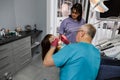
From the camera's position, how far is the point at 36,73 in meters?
3.12

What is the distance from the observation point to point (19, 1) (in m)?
3.49

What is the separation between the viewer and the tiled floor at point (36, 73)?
2920 millimetres

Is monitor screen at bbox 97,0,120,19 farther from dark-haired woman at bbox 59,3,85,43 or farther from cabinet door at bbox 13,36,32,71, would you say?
cabinet door at bbox 13,36,32,71

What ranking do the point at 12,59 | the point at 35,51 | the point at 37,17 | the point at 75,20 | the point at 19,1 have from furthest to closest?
the point at 35,51
the point at 37,17
the point at 19,1
the point at 12,59
the point at 75,20

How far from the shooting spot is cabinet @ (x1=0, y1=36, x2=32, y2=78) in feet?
8.73

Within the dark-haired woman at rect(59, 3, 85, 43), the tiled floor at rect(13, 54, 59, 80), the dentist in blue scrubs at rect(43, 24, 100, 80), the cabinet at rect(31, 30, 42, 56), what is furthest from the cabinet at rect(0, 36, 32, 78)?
the dentist in blue scrubs at rect(43, 24, 100, 80)

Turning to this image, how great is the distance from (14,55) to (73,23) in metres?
1.30

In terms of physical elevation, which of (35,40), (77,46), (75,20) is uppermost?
(75,20)

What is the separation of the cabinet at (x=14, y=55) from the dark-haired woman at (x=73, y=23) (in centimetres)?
93

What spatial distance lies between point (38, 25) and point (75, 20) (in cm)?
138

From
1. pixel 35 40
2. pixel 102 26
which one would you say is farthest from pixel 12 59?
pixel 102 26

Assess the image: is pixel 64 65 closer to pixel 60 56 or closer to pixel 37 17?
pixel 60 56

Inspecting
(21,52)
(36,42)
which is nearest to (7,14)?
(21,52)

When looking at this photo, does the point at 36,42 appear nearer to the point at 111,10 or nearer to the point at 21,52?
the point at 21,52
